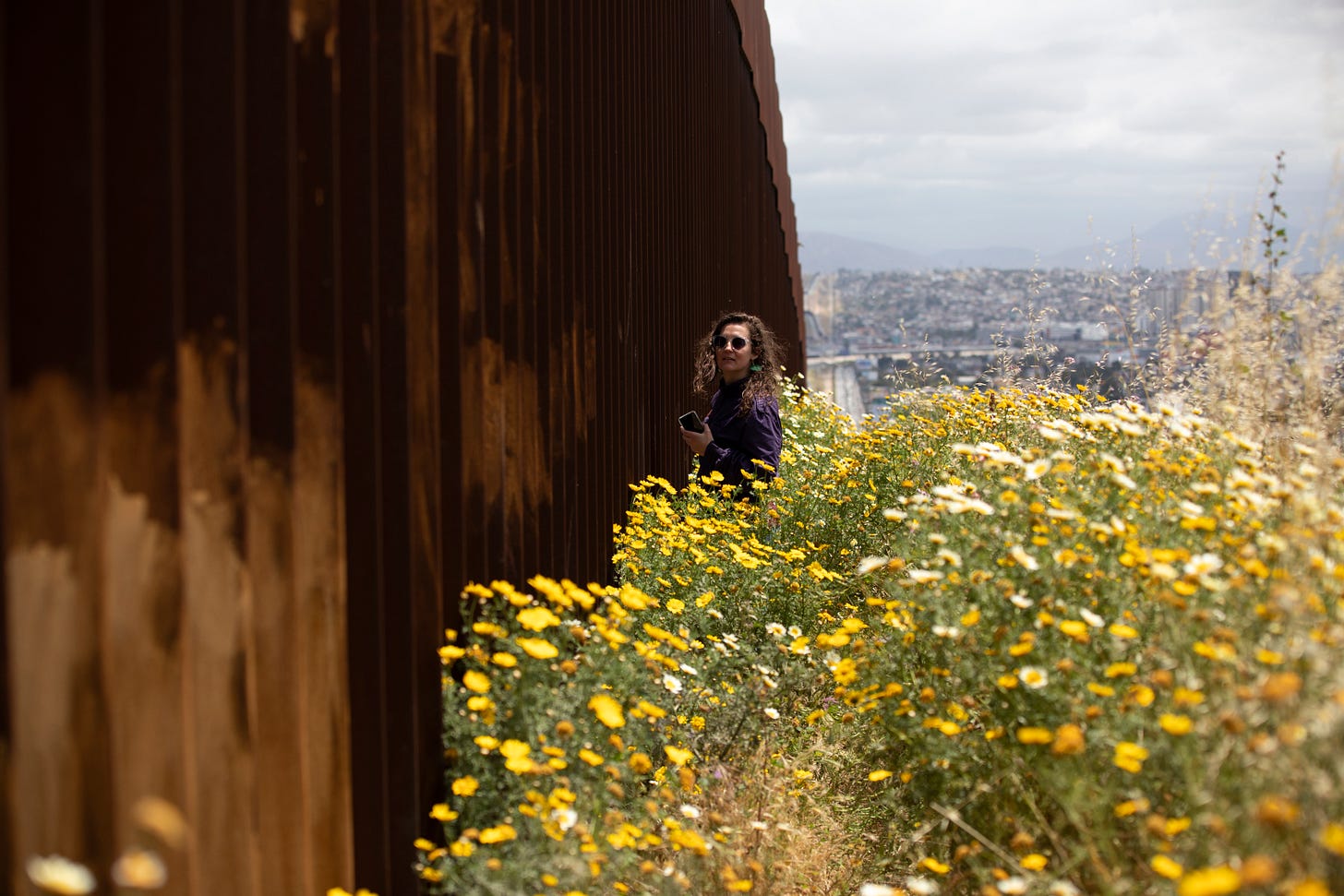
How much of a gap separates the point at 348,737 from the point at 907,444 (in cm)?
409

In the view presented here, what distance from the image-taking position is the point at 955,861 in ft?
9.59

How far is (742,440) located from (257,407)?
4264 millimetres

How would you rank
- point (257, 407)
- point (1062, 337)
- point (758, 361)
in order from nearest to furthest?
point (257, 407), point (758, 361), point (1062, 337)

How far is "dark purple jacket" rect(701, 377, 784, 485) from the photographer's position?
6012 mm

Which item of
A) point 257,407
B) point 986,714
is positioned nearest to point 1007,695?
point 986,714

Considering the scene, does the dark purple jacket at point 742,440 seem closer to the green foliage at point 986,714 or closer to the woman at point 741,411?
the woman at point 741,411

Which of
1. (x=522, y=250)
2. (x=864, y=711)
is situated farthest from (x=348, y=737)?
(x=864, y=711)

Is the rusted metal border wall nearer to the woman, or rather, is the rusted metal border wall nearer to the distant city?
the distant city

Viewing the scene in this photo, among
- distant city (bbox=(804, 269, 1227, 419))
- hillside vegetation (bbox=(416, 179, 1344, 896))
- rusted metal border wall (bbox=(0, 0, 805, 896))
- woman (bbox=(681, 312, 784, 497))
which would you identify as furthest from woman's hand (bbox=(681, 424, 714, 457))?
rusted metal border wall (bbox=(0, 0, 805, 896))

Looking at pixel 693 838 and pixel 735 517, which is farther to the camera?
pixel 735 517

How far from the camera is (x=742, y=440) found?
6.06 metres

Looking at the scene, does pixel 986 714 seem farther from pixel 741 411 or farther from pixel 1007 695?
pixel 741 411

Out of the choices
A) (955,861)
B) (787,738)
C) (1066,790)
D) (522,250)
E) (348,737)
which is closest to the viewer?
(348,737)

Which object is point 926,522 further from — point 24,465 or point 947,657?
point 24,465
